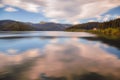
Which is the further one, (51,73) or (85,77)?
(51,73)

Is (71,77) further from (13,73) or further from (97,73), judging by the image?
(13,73)

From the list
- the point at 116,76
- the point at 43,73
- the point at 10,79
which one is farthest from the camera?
the point at 43,73

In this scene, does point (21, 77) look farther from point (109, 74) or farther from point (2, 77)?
point (109, 74)

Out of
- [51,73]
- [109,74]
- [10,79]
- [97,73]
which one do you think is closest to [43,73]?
[51,73]

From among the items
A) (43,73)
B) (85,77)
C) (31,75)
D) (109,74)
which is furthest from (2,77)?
(109,74)

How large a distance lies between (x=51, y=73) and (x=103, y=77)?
488 cm

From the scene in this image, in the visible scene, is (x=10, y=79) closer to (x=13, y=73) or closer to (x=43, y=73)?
(x=13, y=73)

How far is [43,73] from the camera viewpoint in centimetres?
1562

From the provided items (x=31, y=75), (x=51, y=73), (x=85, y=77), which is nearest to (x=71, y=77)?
(x=85, y=77)

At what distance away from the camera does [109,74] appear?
1535cm

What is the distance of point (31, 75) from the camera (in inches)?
585

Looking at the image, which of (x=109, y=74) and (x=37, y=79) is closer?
(x=37, y=79)

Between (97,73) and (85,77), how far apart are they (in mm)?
2059

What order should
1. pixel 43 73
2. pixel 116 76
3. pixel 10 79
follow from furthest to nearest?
pixel 43 73
pixel 116 76
pixel 10 79
